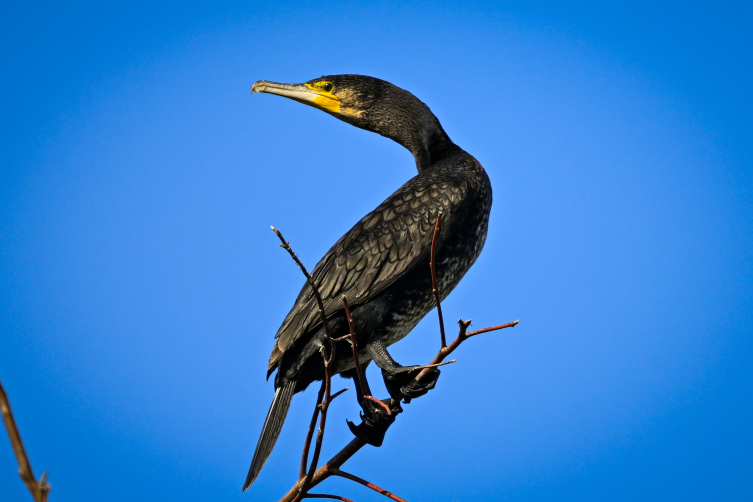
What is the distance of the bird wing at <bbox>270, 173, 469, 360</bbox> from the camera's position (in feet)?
9.85

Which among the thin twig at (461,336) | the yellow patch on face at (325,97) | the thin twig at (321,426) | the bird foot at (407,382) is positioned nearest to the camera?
the thin twig at (461,336)

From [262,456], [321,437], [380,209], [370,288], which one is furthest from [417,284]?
[321,437]

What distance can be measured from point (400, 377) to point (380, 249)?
0.63m

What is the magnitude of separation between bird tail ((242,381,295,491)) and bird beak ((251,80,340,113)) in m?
1.71

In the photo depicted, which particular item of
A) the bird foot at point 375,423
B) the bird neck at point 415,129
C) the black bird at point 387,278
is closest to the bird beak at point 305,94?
the bird neck at point 415,129

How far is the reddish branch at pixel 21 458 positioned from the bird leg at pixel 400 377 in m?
1.80

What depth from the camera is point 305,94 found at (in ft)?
12.7

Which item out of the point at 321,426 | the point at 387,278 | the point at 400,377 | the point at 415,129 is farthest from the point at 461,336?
the point at 415,129

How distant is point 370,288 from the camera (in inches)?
119

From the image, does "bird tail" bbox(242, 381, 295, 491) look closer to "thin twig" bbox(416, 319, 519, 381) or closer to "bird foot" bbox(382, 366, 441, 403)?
"bird foot" bbox(382, 366, 441, 403)

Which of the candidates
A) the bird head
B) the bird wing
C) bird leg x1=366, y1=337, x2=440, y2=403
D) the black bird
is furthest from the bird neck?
bird leg x1=366, y1=337, x2=440, y2=403

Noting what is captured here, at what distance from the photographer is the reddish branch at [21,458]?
872 mm

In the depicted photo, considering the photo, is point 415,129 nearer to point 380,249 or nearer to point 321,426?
point 380,249

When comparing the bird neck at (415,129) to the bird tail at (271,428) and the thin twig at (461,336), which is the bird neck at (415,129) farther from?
the thin twig at (461,336)
